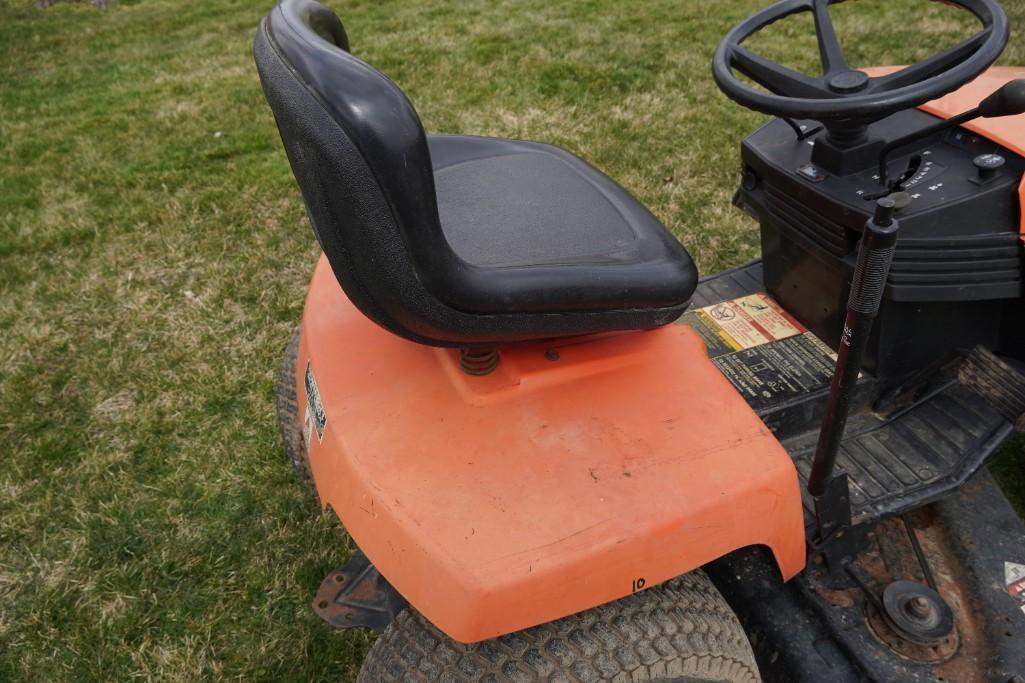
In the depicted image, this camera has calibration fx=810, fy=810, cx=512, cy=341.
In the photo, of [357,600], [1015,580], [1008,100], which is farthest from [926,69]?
[357,600]

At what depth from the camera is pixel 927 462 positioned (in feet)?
5.04

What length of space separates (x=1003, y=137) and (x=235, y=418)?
2.00 metres

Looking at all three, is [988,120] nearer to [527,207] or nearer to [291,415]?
[527,207]

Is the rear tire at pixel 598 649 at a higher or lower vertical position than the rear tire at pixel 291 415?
higher

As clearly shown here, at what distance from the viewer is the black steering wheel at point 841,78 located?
123 cm

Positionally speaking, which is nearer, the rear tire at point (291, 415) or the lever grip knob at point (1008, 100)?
the lever grip knob at point (1008, 100)

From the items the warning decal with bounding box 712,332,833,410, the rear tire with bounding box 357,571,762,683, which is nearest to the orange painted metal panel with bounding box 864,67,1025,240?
the warning decal with bounding box 712,332,833,410

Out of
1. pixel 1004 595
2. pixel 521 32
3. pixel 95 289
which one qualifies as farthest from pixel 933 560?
pixel 521 32

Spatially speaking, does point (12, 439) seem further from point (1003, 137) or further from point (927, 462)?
point (1003, 137)

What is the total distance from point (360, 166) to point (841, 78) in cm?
93

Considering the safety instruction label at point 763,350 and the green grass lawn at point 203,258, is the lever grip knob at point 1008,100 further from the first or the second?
Answer: the green grass lawn at point 203,258

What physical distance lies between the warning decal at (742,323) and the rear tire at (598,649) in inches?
25.6

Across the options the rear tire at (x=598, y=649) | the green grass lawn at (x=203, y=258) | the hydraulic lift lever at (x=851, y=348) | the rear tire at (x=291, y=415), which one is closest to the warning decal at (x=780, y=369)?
the hydraulic lift lever at (x=851, y=348)

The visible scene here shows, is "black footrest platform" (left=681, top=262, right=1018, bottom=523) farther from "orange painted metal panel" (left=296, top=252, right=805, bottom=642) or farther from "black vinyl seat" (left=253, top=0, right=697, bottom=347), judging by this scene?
"black vinyl seat" (left=253, top=0, right=697, bottom=347)
